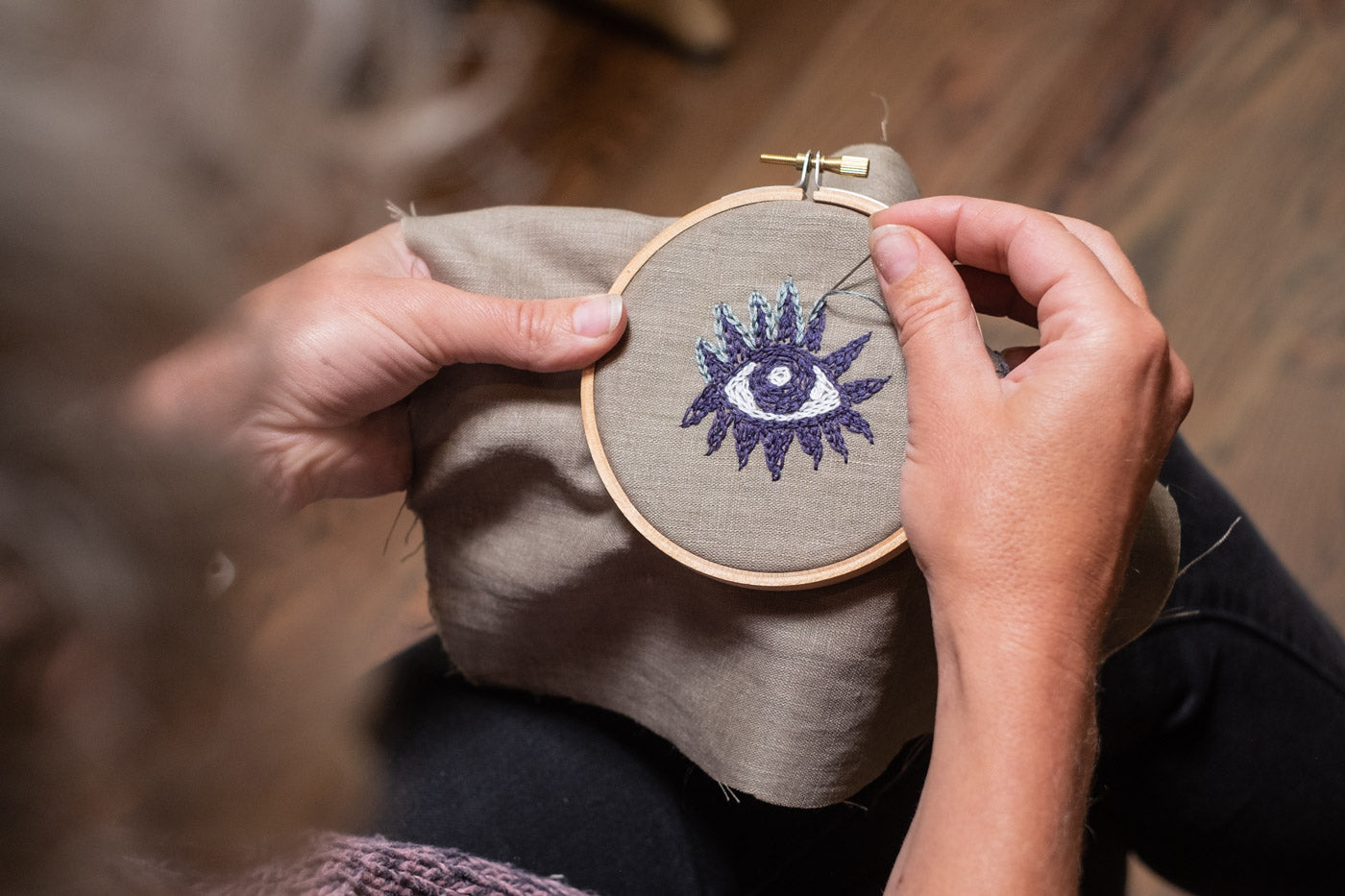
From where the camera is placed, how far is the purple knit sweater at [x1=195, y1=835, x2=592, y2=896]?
22.1 inches

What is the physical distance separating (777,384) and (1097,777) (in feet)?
1.95

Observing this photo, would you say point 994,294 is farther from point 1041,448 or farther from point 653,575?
point 653,575

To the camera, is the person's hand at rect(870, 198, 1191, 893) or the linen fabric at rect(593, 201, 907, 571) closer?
Answer: the person's hand at rect(870, 198, 1191, 893)

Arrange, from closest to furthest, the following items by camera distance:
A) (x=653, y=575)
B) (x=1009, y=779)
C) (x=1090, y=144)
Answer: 1. (x=1009, y=779)
2. (x=653, y=575)
3. (x=1090, y=144)

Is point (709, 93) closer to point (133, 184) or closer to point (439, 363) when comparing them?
point (439, 363)

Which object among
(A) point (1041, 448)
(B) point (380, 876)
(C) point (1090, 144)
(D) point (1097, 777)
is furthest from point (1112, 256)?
(C) point (1090, 144)

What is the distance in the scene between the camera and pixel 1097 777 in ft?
2.93

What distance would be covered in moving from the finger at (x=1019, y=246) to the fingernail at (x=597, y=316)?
0.22m

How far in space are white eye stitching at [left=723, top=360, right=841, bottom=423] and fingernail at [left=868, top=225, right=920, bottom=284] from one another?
9 cm

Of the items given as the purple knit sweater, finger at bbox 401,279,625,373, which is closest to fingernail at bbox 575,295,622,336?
finger at bbox 401,279,625,373

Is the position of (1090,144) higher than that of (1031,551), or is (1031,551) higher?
(1090,144)

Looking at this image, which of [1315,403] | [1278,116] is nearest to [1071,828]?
[1315,403]

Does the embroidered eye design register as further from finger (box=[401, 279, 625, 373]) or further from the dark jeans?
the dark jeans

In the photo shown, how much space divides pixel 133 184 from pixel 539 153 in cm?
133
